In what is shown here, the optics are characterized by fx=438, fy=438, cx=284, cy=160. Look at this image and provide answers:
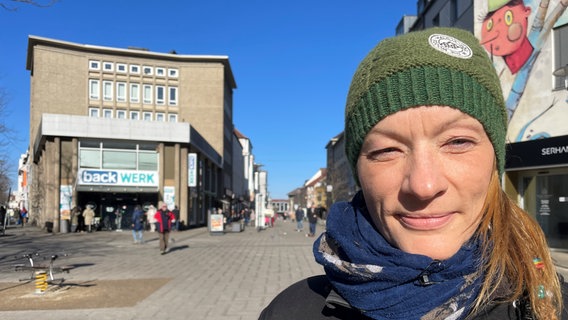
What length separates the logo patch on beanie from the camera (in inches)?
51.1

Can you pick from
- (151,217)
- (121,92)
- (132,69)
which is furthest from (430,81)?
(132,69)

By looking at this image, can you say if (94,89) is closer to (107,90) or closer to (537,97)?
(107,90)

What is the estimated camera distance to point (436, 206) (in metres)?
1.21

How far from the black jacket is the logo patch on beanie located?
0.72 meters

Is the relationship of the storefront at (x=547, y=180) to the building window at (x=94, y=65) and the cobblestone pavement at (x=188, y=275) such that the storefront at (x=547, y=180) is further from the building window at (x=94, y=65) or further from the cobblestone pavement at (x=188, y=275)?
the building window at (x=94, y=65)

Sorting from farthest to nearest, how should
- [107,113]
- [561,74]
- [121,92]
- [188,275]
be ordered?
[121,92], [107,113], [561,74], [188,275]

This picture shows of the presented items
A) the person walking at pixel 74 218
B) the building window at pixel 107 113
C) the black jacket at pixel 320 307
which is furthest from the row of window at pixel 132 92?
the black jacket at pixel 320 307

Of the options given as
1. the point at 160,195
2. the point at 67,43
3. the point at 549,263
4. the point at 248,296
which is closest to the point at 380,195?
the point at 549,263

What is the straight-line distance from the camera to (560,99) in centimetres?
1522

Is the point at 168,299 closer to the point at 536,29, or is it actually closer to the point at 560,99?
the point at 560,99

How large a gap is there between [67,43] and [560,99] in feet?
144

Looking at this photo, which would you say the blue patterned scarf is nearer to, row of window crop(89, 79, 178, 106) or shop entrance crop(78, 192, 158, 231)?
shop entrance crop(78, 192, 158, 231)

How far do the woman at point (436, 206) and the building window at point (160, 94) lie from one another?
50.7 m

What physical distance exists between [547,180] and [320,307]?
17841mm
